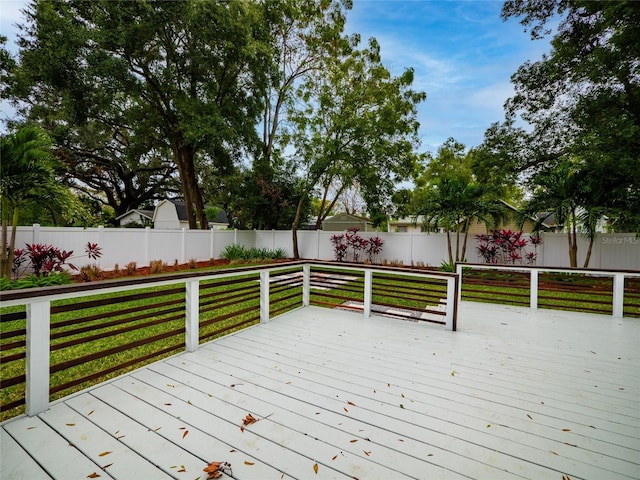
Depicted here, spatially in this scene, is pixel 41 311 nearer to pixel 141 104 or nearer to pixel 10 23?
pixel 141 104

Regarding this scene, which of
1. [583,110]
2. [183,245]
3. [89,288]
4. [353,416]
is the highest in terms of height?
[583,110]

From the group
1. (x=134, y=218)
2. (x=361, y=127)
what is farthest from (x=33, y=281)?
(x=134, y=218)

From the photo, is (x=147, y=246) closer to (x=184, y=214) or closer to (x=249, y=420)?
(x=249, y=420)

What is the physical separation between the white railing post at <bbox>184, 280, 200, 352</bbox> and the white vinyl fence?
6532 millimetres

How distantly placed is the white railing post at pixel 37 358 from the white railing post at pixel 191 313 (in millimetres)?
1124

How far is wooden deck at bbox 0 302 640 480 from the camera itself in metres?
1.51

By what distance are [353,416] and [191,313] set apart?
196 centimetres

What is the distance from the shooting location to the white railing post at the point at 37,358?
185cm

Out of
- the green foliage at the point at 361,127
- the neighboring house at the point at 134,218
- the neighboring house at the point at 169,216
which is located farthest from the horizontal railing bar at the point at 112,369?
the neighboring house at the point at 134,218

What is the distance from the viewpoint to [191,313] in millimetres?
3002

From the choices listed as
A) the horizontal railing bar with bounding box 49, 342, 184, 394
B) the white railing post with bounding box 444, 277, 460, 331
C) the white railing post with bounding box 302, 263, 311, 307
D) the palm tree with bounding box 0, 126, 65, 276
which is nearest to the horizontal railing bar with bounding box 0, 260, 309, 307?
the horizontal railing bar with bounding box 49, 342, 184, 394

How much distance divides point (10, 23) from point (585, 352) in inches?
660

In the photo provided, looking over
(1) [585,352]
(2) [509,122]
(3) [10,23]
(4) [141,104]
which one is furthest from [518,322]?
(3) [10,23]

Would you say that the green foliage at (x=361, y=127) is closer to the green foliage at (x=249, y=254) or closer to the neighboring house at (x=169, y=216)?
the green foliage at (x=249, y=254)
